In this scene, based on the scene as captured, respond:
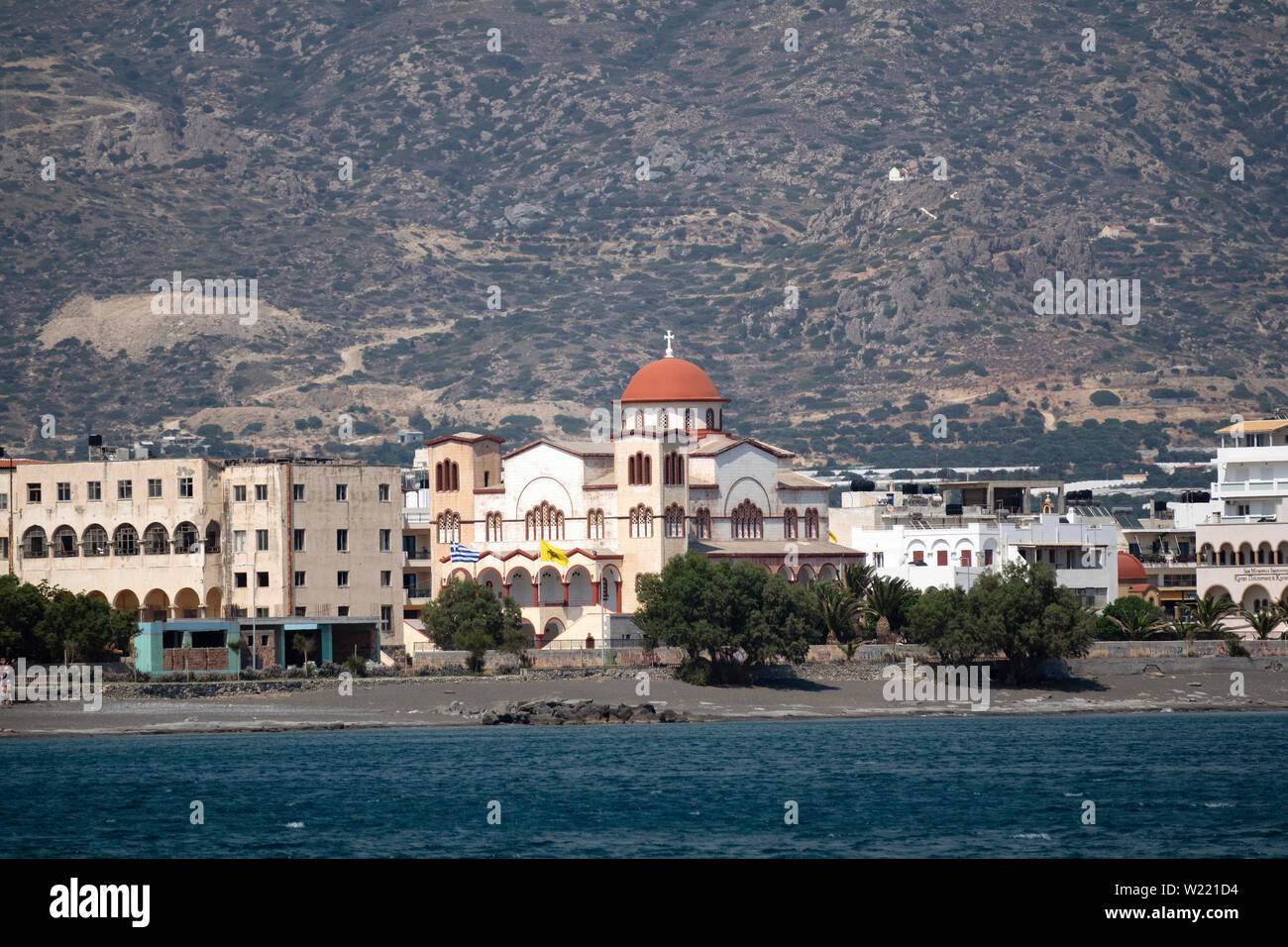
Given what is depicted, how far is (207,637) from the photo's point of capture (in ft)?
319

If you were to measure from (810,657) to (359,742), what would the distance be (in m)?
27.5

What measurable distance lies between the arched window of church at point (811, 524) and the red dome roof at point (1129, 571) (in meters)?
17.4

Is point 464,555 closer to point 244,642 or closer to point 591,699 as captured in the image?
point 244,642

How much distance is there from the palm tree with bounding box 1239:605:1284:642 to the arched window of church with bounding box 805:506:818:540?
24.6m

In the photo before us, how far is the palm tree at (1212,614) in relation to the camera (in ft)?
348

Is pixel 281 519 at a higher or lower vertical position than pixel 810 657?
higher

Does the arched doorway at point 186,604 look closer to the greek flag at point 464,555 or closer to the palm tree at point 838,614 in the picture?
the greek flag at point 464,555

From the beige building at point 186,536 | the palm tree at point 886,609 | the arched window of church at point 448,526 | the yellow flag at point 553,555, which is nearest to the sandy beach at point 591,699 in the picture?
the palm tree at point 886,609

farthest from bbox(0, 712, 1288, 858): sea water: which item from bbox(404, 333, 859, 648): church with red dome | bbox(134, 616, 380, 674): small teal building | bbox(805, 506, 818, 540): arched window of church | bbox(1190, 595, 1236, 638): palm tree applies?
bbox(805, 506, 818, 540): arched window of church

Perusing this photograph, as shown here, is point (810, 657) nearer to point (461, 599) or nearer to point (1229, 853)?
point (461, 599)

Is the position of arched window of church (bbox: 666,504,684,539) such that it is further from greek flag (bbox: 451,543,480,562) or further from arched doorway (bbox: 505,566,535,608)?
greek flag (bbox: 451,543,480,562)

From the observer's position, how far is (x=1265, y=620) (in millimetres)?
107125
